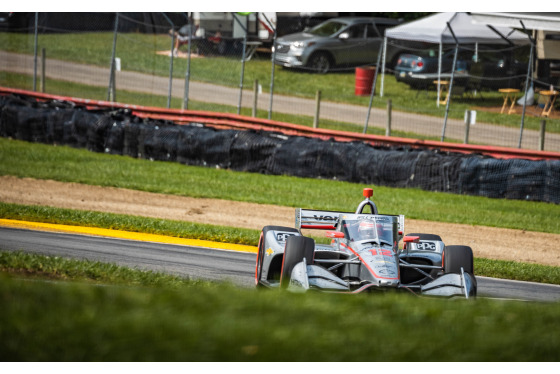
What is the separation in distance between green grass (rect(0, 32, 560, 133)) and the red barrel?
1.71 feet

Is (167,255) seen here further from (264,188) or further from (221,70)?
(221,70)

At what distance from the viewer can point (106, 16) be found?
24.8 meters

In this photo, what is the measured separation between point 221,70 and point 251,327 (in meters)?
18.3

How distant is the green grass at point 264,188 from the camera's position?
14945 millimetres

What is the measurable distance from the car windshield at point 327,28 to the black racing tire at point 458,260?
20.5m

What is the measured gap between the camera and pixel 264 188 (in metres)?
16.3

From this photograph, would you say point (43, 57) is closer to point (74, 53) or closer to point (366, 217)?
point (74, 53)

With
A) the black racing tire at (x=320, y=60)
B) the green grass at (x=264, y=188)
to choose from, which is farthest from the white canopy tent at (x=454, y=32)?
the green grass at (x=264, y=188)

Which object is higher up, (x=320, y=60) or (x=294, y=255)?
(x=320, y=60)

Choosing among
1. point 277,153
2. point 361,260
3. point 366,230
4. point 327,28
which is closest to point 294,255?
point 361,260

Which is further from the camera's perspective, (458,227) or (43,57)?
(43,57)
